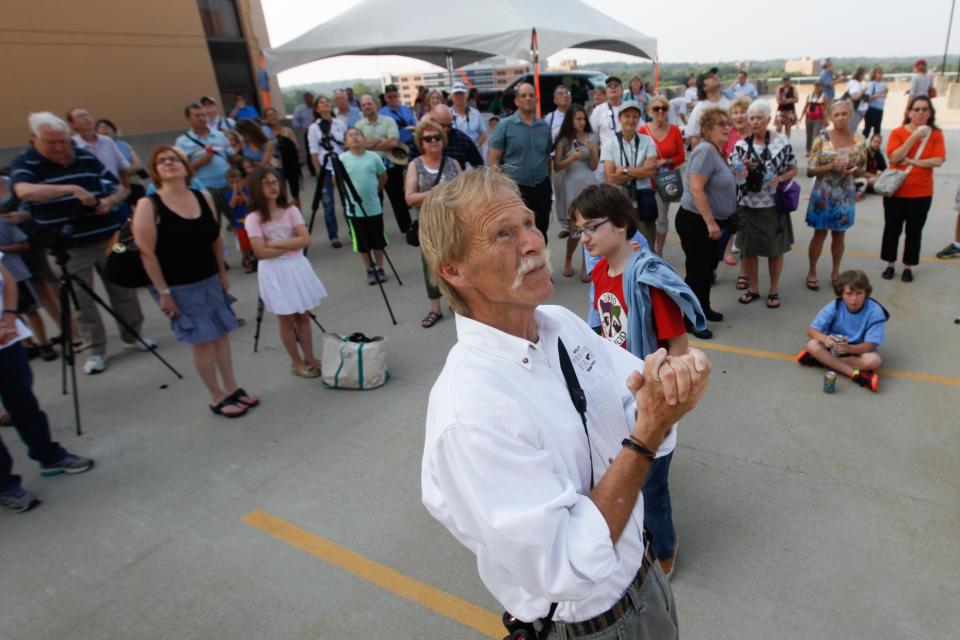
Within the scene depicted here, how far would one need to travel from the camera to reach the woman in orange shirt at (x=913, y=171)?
198 inches

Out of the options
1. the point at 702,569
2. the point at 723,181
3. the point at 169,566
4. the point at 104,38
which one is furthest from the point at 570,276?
the point at 104,38

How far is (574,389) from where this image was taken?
1.25 m

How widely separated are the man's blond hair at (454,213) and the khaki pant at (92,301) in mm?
4438

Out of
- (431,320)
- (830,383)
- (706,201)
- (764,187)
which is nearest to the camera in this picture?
(830,383)

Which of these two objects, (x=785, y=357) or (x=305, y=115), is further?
(x=305, y=115)

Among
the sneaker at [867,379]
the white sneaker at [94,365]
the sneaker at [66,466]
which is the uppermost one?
the white sneaker at [94,365]

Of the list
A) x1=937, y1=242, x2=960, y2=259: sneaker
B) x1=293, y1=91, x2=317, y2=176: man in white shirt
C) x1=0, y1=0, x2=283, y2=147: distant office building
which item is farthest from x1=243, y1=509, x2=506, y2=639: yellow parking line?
x1=0, y1=0, x2=283, y2=147: distant office building

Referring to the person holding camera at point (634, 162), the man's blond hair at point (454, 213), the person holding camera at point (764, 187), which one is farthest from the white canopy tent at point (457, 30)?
the man's blond hair at point (454, 213)

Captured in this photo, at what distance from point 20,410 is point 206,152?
450cm

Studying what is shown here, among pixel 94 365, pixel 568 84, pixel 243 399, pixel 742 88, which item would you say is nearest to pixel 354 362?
pixel 243 399

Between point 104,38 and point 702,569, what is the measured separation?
15.6 metres

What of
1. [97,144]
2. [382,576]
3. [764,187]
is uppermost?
[97,144]

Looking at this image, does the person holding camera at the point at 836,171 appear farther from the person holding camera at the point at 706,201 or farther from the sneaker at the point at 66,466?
the sneaker at the point at 66,466

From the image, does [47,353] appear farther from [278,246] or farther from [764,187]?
[764,187]
